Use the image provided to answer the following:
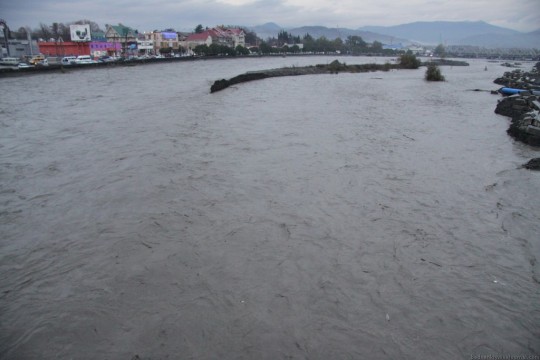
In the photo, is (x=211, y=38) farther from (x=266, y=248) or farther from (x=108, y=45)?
(x=266, y=248)

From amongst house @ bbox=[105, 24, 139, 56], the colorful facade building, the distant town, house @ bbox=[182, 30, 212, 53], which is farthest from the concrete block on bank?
house @ bbox=[182, 30, 212, 53]

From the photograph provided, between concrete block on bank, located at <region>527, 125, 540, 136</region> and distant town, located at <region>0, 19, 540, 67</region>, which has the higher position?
distant town, located at <region>0, 19, 540, 67</region>

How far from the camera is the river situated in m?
4.02

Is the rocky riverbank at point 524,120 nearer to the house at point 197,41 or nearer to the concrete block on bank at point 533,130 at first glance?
the concrete block on bank at point 533,130

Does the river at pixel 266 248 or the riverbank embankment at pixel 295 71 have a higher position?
the riverbank embankment at pixel 295 71

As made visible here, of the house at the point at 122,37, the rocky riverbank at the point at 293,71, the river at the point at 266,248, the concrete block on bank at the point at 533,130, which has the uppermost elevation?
the house at the point at 122,37

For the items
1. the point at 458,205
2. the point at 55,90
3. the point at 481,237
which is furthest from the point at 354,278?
the point at 55,90

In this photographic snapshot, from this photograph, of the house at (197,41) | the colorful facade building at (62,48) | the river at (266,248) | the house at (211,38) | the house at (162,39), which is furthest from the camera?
the house at (211,38)

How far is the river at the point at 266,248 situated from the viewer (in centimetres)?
402

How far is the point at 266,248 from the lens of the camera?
580 centimetres

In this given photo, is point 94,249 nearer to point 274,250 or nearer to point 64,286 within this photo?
point 64,286

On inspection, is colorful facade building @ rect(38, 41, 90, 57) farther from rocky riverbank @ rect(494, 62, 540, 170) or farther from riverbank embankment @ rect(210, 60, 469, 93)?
rocky riverbank @ rect(494, 62, 540, 170)

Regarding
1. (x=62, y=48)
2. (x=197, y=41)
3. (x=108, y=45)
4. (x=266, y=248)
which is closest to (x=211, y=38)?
(x=197, y=41)

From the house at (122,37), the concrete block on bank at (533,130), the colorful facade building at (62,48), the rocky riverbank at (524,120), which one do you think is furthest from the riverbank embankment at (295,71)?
the house at (122,37)
